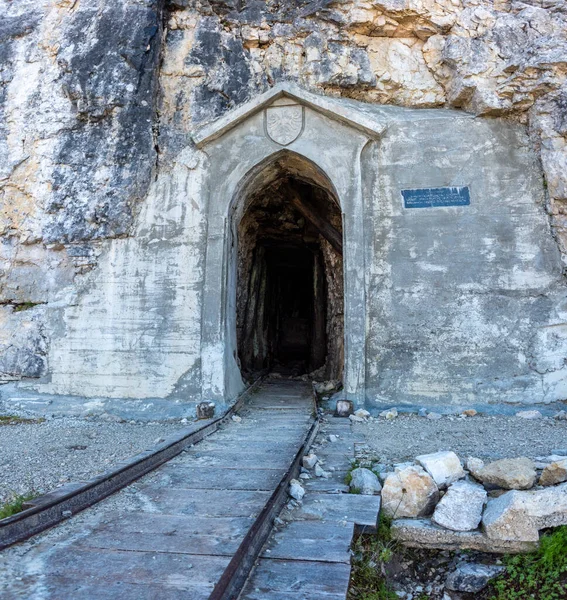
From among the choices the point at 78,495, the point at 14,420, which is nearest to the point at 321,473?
the point at 78,495

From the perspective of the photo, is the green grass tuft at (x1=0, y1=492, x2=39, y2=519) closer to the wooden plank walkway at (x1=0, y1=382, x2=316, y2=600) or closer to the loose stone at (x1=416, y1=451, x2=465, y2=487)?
the wooden plank walkway at (x1=0, y1=382, x2=316, y2=600)

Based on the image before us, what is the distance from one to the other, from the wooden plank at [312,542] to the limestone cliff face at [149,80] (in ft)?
20.8

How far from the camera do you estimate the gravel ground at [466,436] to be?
17.6 ft

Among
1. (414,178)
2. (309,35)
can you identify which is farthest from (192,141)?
(414,178)

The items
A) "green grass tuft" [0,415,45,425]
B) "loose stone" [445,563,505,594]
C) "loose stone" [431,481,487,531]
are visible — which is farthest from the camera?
"green grass tuft" [0,415,45,425]

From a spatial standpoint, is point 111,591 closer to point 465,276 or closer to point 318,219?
point 465,276

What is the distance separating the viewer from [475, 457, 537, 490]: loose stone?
12.8 feet

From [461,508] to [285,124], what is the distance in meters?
6.91

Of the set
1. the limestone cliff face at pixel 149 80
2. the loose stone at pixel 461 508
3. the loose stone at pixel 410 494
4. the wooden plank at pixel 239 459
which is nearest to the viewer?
the loose stone at pixel 461 508

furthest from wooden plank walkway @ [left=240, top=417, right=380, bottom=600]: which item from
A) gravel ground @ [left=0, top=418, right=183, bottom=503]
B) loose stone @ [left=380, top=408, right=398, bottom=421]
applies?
loose stone @ [left=380, top=408, right=398, bottom=421]

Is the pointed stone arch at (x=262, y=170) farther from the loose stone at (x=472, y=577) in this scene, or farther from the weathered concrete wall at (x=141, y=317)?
the loose stone at (x=472, y=577)

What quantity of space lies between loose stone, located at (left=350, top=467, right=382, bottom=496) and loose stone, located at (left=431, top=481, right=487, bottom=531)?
571 mm

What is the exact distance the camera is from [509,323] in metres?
7.84

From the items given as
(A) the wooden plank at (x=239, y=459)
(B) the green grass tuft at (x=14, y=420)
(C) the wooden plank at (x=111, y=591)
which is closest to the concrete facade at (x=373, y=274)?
(B) the green grass tuft at (x=14, y=420)
